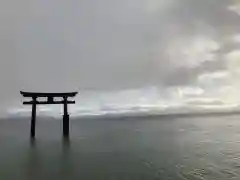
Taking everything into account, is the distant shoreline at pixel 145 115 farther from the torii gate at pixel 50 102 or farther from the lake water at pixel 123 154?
the torii gate at pixel 50 102

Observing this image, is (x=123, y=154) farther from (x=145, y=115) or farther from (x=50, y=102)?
(x=145, y=115)

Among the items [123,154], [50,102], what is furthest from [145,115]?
[123,154]

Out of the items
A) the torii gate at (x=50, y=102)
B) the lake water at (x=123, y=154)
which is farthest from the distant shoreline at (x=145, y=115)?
the torii gate at (x=50, y=102)

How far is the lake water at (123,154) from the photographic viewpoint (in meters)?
5.64

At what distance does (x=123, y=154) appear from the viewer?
7211mm

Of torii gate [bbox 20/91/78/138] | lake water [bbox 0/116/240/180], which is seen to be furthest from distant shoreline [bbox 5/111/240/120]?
torii gate [bbox 20/91/78/138]

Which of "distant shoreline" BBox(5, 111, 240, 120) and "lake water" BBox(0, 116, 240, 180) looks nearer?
"lake water" BBox(0, 116, 240, 180)

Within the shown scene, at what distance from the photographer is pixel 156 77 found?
48.3ft

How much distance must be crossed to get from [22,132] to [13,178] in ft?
17.2

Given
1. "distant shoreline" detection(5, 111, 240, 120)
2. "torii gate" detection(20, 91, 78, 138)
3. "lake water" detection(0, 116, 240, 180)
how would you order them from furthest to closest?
1. "distant shoreline" detection(5, 111, 240, 120)
2. "torii gate" detection(20, 91, 78, 138)
3. "lake water" detection(0, 116, 240, 180)

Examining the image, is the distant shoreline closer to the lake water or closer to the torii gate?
the lake water

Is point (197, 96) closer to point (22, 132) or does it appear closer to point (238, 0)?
point (238, 0)

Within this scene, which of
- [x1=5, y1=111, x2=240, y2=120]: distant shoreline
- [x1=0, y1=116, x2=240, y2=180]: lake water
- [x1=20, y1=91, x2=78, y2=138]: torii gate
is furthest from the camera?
[x1=5, y1=111, x2=240, y2=120]: distant shoreline

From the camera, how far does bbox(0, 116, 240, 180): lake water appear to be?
5637mm
